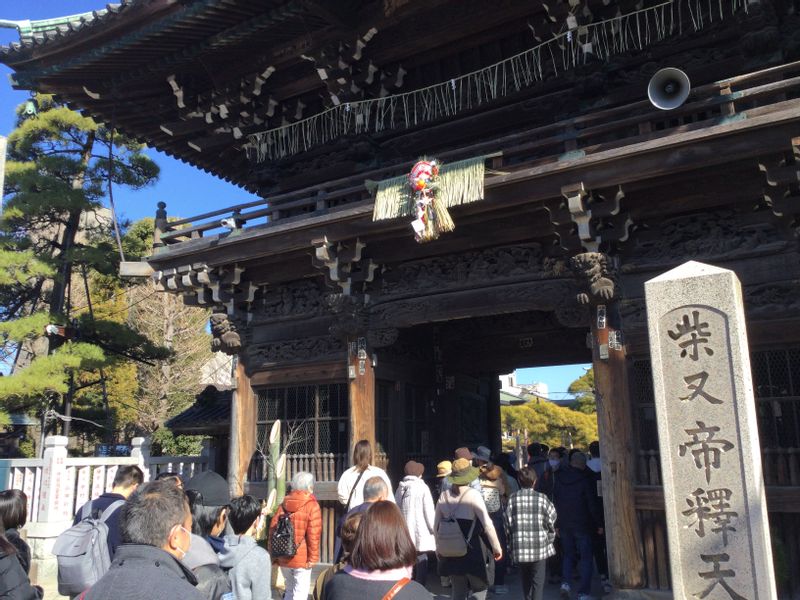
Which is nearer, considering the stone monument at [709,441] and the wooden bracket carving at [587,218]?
the stone monument at [709,441]

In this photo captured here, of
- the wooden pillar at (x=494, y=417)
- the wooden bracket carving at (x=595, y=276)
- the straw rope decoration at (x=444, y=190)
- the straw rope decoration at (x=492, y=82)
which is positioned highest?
the straw rope decoration at (x=492, y=82)

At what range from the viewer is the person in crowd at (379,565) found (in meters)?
2.68

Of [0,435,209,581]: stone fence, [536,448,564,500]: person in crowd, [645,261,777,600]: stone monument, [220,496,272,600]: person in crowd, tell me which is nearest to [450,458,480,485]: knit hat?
[645,261,777,600]: stone monument

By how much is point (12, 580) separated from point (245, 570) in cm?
121

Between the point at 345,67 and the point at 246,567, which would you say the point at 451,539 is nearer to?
the point at 246,567

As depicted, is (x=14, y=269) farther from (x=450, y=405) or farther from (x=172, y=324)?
(x=172, y=324)

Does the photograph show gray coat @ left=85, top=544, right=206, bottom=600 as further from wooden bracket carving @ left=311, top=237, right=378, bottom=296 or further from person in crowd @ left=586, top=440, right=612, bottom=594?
wooden bracket carving @ left=311, top=237, right=378, bottom=296

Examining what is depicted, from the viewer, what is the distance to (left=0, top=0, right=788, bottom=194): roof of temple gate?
7938mm

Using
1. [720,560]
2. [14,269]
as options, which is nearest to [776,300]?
[720,560]

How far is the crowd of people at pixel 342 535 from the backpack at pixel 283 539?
0.01 m

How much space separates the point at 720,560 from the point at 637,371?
3012mm

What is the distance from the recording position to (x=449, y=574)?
604 centimetres

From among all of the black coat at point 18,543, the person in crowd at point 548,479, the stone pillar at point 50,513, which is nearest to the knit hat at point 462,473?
the person in crowd at point 548,479

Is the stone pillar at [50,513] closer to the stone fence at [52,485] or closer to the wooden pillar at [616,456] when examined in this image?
the stone fence at [52,485]
